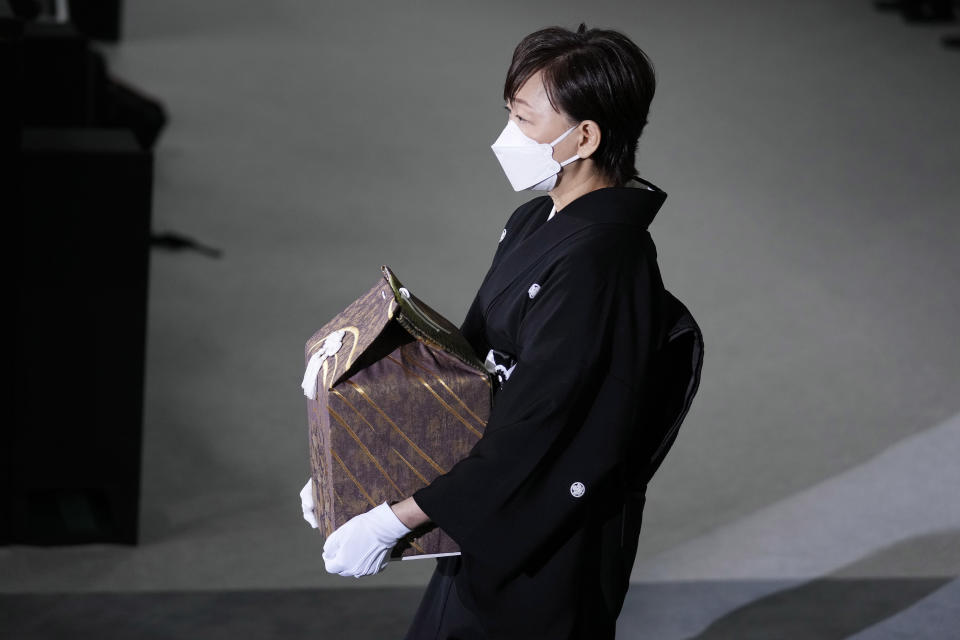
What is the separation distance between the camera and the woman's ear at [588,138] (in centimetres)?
164

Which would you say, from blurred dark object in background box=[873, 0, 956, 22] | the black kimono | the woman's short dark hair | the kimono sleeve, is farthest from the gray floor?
the woman's short dark hair

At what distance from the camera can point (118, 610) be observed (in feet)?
9.39

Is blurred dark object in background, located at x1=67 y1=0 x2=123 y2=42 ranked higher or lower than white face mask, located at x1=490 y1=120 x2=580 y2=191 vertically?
lower

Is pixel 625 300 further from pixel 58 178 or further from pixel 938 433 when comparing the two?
pixel 938 433

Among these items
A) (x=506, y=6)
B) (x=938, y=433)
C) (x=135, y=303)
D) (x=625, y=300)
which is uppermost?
(x=625, y=300)

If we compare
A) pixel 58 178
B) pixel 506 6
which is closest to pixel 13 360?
pixel 58 178

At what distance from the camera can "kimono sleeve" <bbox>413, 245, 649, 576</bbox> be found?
1.57 meters

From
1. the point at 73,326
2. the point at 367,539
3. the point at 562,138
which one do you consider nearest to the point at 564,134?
the point at 562,138

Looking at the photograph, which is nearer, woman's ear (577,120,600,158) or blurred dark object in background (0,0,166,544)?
woman's ear (577,120,600,158)

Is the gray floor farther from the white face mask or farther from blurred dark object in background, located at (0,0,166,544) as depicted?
the white face mask

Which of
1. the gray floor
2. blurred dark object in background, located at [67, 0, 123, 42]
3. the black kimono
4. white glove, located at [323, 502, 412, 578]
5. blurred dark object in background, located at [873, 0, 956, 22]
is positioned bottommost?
blurred dark object in background, located at [67, 0, 123, 42]

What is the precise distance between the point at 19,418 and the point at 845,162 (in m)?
4.58

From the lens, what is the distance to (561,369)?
1.57 m

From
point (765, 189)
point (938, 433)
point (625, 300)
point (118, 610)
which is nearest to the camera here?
point (625, 300)
